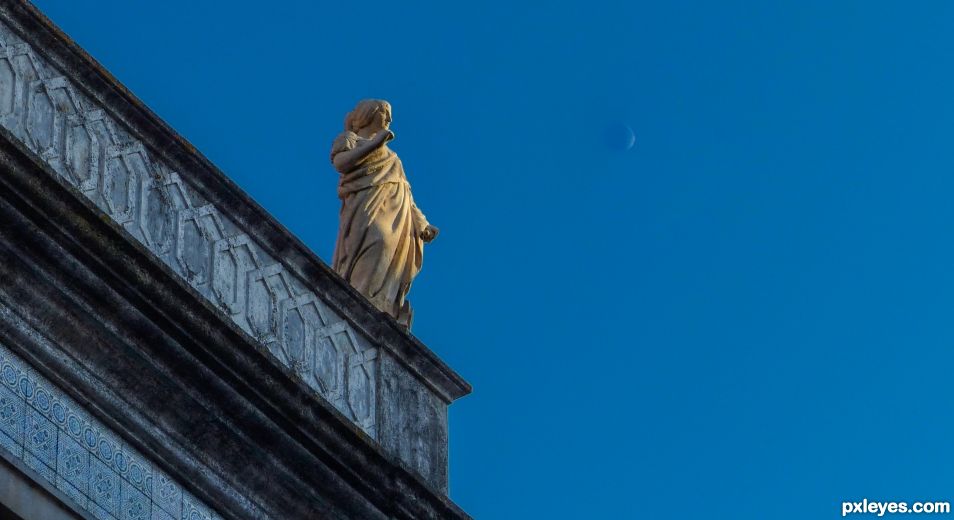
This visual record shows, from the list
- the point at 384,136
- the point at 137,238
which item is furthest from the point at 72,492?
the point at 384,136

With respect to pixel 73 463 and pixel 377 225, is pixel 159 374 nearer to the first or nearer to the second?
pixel 73 463

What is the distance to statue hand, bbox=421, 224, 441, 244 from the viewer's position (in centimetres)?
1753

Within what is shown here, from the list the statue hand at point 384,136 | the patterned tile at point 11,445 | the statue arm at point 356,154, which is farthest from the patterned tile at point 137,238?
the statue hand at point 384,136

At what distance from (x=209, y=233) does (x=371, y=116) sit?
3.04 meters

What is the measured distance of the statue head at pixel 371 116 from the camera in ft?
58.9

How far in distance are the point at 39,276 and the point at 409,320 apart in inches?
161

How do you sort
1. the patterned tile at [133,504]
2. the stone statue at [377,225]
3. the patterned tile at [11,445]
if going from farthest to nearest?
the stone statue at [377,225] → the patterned tile at [133,504] → the patterned tile at [11,445]

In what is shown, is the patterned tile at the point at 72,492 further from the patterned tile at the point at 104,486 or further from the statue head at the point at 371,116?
the statue head at the point at 371,116

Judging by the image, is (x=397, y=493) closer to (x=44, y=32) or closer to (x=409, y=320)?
(x=409, y=320)

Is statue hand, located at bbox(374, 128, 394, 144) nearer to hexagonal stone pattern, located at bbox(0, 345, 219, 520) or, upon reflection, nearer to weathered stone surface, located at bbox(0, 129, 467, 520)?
weathered stone surface, located at bbox(0, 129, 467, 520)

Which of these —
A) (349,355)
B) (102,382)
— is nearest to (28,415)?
(102,382)

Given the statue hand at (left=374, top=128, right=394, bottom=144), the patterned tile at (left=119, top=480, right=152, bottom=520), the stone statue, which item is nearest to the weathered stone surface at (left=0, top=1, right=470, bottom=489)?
the stone statue

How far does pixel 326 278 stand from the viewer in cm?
1593

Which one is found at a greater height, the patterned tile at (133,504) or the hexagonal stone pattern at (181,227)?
the hexagonal stone pattern at (181,227)
